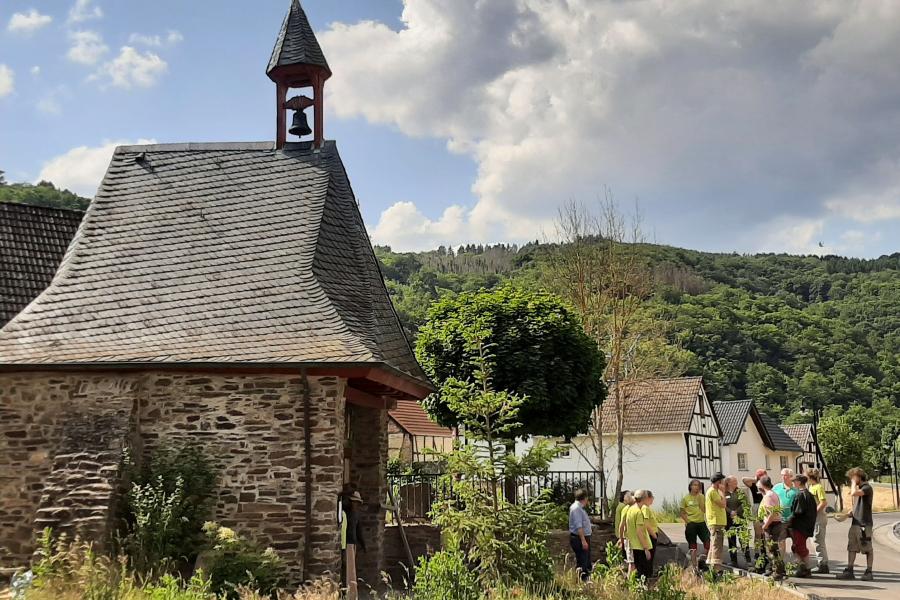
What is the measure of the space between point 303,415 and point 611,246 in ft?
48.0

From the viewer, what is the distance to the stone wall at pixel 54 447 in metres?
11.5

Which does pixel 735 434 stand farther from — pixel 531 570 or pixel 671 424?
pixel 531 570

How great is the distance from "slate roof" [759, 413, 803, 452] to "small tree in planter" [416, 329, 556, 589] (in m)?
38.2

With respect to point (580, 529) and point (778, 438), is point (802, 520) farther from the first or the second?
point (778, 438)

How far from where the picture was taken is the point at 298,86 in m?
16.7

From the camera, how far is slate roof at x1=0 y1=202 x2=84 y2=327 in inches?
582

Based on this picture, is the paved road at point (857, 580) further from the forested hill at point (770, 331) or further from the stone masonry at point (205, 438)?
the forested hill at point (770, 331)

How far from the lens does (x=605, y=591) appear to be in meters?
9.70

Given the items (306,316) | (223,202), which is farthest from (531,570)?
(223,202)

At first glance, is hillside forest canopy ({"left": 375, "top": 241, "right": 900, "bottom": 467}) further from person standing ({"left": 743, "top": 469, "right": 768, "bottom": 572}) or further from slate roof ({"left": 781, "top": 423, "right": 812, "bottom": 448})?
person standing ({"left": 743, "top": 469, "right": 768, "bottom": 572})

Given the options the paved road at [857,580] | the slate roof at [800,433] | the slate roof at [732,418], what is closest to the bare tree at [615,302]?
the paved road at [857,580]

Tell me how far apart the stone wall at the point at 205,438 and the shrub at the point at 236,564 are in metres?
0.69

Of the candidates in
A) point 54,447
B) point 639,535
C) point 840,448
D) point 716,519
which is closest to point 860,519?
point 716,519

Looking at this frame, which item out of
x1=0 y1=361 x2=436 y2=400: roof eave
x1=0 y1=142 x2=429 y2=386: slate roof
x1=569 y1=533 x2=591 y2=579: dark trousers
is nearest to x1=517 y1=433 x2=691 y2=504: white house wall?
x1=569 y1=533 x2=591 y2=579: dark trousers
